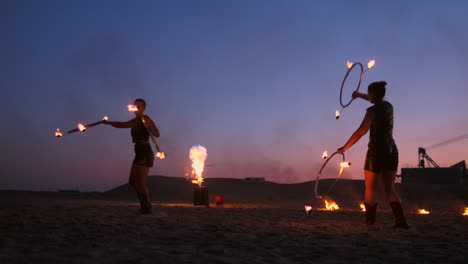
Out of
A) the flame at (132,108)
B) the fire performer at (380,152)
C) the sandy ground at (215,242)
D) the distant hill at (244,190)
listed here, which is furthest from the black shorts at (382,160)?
the distant hill at (244,190)

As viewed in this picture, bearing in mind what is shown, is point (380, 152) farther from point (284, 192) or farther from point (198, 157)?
point (284, 192)

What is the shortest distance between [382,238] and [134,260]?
3.56m

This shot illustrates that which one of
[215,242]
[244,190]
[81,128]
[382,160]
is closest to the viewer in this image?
[215,242]

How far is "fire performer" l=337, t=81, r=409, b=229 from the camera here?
762cm

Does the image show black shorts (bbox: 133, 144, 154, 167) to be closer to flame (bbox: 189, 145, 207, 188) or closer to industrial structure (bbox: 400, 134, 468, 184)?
flame (bbox: 189, 145, 207, 188)

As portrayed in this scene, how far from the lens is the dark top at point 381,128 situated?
773cm

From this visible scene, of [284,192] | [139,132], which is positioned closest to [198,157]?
[139,132]

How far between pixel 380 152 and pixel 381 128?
42cm

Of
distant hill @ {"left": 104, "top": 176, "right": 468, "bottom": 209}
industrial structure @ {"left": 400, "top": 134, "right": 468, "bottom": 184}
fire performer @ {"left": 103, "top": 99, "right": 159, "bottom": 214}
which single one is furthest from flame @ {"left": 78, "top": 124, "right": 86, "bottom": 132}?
industrial structure @ {"left": 400, "top": 134, "right": 468, "bottom": 184}

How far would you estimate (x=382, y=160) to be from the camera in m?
A: 7.62

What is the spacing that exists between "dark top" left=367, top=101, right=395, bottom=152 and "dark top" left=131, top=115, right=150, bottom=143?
4433 mm

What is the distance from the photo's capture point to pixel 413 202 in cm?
2131

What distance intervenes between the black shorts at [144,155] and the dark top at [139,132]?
13cm

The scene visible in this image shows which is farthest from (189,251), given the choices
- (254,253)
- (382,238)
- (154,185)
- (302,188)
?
(154,185)
